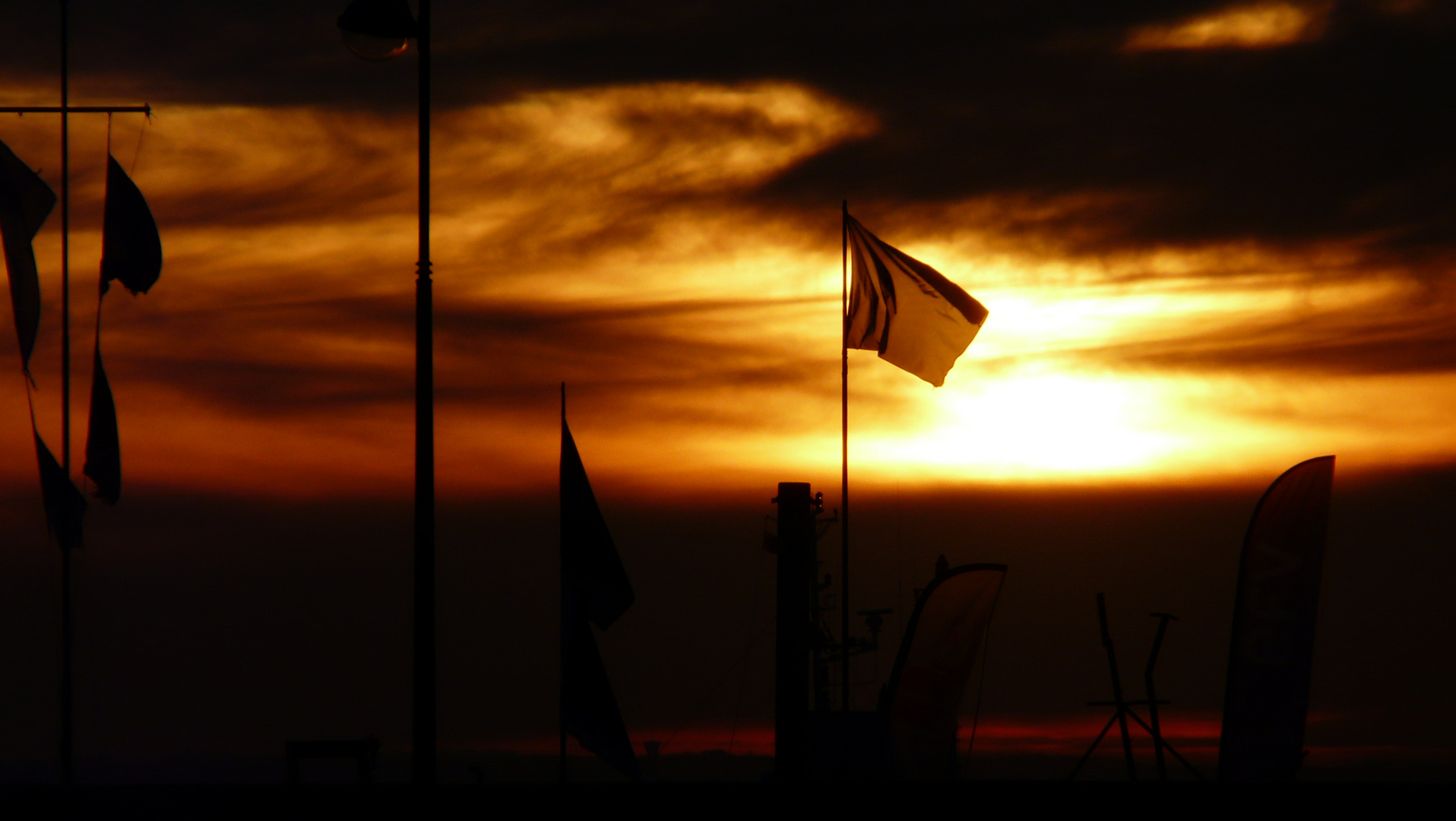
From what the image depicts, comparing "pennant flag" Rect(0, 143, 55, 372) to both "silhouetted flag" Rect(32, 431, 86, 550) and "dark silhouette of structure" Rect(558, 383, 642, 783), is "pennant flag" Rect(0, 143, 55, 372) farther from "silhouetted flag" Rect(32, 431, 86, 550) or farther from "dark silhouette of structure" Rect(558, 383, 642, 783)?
"dark silhouette of structure" Rect(558, 383, 642, 783)

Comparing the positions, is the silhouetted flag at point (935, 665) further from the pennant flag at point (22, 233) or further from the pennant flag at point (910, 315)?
the pennant flag at point (22, 233)

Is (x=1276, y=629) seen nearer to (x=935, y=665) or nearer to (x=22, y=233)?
(x=935, y=665)

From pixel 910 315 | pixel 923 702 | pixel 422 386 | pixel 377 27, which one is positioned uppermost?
pixel 377 27

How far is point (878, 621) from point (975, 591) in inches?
781

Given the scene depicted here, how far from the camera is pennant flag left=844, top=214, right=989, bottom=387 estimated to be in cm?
2731

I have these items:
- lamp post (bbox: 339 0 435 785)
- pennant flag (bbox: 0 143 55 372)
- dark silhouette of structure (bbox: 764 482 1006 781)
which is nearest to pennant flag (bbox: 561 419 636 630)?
dark silhouette of structure (bbox: 764 482 1006 781)

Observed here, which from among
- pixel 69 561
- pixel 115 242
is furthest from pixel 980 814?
pixel 115 242

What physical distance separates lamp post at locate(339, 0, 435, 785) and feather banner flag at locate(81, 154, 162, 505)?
1369cm

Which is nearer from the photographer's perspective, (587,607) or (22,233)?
(22,233)

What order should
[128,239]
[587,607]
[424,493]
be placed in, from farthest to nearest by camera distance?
[587,607], [128,239], [424,493]

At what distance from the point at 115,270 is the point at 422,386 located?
1513 centimetres

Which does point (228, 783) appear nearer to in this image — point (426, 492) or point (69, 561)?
point (426, 492)

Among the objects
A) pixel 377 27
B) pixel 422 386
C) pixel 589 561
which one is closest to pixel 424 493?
pixel 422 386

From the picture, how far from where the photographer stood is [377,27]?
13.5 m
